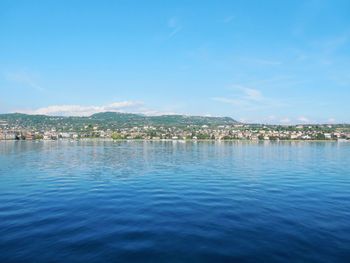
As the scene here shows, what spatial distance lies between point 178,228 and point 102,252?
15.0 ft

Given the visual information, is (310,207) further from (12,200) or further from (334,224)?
(12,200)

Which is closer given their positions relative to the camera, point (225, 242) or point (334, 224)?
point (225, 242)

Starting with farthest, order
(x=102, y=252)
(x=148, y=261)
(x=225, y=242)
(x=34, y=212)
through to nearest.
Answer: (x=34, y=212) < (x=225, y=242) < (x=102, y=252) < (x=148, y=261)

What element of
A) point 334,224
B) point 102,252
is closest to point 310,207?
point 334,224

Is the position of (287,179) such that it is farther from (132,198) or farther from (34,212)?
(34,212)

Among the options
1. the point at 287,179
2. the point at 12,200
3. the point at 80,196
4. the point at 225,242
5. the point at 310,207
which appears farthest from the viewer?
the point at 287,179

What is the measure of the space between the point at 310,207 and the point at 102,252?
1457cm

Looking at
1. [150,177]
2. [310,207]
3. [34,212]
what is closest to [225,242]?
[310,207]

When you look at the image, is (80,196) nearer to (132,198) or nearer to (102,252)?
(132,198)

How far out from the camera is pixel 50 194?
24953mm

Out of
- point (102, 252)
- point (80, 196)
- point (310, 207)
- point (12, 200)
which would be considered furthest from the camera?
point (80, 196)

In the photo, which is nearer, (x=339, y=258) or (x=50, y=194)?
(x=339, y=258)

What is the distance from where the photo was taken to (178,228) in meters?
15.6

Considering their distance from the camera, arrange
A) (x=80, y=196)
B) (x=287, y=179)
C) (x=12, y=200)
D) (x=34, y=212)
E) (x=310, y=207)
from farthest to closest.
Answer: (x=287, y=179) < (x=80, y=196) < (x=12, y=200) < (x=310, y=207) < (x=34, y=212)
